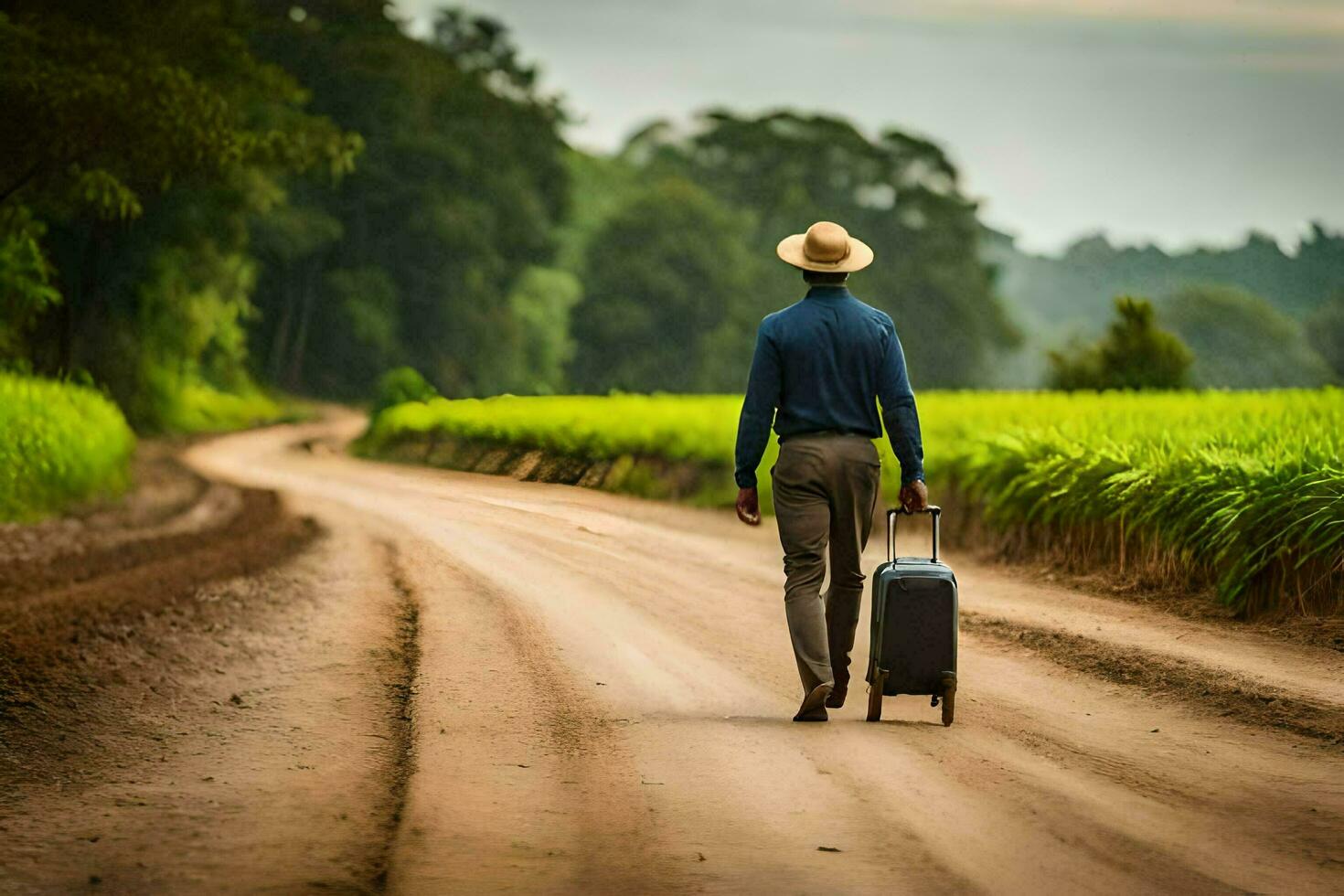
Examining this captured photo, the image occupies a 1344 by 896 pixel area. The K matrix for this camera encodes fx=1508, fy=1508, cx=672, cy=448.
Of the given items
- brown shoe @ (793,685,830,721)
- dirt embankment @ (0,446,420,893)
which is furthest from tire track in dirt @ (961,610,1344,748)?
dirt embankment @ (0,446,420,893)

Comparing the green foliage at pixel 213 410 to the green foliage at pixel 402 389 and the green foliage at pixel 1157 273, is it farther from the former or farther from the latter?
the green foliage at pixel 1157 273

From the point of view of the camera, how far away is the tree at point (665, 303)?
1142 cm

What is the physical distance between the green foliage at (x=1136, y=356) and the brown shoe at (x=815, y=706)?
20.9 metres

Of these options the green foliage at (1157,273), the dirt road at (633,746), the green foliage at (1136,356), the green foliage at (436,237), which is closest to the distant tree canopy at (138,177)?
the green foliage at (436,237)

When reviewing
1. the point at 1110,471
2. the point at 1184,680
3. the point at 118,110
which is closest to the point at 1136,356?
the point at 1110,471

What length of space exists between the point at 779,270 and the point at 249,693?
29946mm

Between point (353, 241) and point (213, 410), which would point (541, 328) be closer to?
point (353, 241)

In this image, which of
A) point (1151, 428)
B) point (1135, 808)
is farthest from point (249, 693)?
point (1151, 428)

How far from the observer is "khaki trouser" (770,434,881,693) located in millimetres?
5453

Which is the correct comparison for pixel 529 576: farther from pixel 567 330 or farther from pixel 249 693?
pixel 567 330

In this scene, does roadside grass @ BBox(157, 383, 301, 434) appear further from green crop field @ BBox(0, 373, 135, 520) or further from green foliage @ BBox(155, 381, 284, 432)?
green crop field @ BBox(0, 373, 135, 520)

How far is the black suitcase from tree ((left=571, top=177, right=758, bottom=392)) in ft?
5.96

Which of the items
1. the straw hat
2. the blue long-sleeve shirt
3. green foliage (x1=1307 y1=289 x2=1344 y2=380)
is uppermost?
green foliage (x1=1307 y1=289 x2=1344 y2=380)

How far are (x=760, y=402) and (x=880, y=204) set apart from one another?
158 ft
